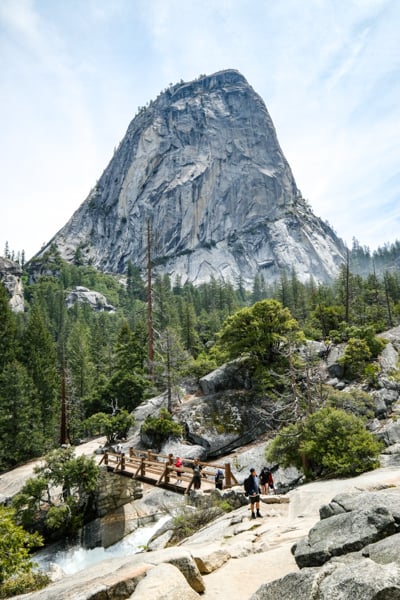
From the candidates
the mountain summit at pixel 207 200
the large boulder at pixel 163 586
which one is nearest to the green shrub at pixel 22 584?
the large boulder at pixel 163 586

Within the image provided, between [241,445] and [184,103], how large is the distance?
178m

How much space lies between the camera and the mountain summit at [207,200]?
152 meters

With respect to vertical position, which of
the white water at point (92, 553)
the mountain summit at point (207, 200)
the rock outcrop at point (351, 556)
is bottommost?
the white water at point (92, 553)

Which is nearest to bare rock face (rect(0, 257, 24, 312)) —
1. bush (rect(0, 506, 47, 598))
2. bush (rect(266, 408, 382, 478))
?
bush (rect(266, 408, 382, 478))

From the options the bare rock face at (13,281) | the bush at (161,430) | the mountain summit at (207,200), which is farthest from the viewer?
the mountain summit at (207,200)

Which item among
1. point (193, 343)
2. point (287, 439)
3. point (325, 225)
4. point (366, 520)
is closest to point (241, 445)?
point (287, 439)

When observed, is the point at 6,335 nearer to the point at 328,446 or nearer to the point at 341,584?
the point at 328,446

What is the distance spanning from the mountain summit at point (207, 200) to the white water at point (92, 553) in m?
126

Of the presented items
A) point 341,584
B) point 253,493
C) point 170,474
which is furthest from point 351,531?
point 170,474

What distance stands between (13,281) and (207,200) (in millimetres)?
81861

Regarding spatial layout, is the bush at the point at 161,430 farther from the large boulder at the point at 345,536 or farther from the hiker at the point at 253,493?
the large boulder at the point at 345,536

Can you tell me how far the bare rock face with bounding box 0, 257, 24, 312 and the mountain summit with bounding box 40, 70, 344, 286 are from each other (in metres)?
53.0

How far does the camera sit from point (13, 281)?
11081 cm

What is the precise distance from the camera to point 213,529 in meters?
12.0
